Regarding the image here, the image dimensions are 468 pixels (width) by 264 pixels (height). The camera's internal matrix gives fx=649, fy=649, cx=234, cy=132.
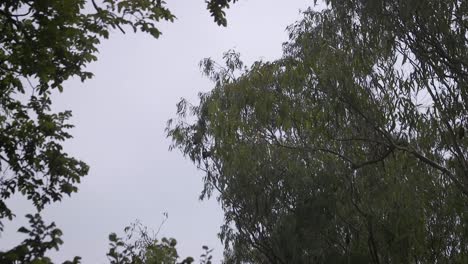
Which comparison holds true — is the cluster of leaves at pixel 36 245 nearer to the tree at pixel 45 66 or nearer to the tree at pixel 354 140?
the tree at pixel 45 66

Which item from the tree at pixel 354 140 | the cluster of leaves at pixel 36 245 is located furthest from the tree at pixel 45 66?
the tree at pixel 354 140

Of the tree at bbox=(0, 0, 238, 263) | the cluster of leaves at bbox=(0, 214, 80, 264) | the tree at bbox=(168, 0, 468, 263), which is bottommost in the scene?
the cluster of leaves at bbox=(0, 214, 80, 264)

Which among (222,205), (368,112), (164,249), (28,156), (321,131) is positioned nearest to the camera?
(164,249)

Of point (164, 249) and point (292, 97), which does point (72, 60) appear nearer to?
point (164, 249)

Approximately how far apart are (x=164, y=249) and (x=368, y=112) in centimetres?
610

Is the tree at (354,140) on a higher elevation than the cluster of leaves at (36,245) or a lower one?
higher

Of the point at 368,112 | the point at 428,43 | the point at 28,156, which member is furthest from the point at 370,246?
the point at 28,156

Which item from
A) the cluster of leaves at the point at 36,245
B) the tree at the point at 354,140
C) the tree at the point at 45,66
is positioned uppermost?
the tree at the point at 354,140

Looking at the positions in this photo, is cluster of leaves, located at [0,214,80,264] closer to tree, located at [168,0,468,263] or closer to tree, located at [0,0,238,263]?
tree, located at [0,0,238,263]

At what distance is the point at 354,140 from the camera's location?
10836mm

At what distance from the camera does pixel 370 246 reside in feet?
36.5

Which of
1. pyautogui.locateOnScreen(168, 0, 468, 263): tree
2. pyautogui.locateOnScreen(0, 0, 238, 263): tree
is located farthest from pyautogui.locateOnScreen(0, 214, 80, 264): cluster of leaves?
pyautogui.locateOnScreen(168, 0, 468, 263): tree

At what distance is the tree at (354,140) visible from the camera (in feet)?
30.7

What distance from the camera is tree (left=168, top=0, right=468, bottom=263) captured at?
9367 millimetres
